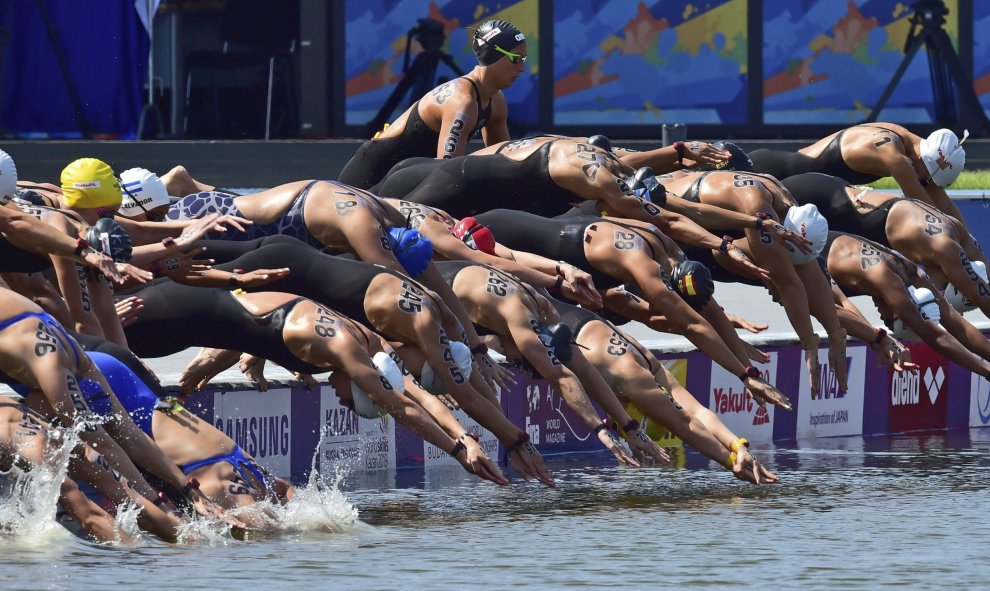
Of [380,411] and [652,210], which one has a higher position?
[652,210]

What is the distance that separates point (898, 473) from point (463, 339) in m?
3.36

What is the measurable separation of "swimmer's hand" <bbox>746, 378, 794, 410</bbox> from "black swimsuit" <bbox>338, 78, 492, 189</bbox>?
9.81 ft

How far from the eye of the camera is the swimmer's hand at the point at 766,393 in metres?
12.2

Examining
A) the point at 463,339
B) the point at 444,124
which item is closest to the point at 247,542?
the point at 463,339

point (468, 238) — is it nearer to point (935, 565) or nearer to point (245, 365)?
point (245, 365)

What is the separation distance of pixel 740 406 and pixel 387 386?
4.97 meters

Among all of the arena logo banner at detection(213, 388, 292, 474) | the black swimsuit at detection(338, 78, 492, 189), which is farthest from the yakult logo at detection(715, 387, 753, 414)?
the arena logo banner at detection(213, 388, 292, 474)

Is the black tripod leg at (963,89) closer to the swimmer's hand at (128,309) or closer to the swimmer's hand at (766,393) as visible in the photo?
the swimmer's hand at (766,393)

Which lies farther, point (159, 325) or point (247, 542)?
point (159, 325)

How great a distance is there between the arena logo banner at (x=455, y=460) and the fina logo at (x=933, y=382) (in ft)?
14.6

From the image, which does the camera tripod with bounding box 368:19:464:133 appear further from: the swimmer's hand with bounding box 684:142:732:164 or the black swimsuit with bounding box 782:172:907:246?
the swimmer's hand with bounding box 684:142:732:164

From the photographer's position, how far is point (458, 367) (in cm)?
1095

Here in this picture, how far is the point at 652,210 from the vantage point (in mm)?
13094

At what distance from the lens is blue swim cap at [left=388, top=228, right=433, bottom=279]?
11.5m
